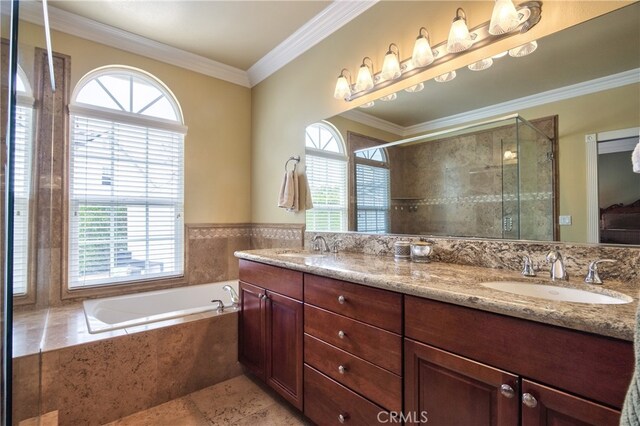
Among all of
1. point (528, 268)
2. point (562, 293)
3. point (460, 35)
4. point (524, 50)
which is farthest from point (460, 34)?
point (562, 293)

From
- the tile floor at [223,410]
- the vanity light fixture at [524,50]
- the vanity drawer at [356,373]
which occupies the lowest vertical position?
the tile floor at [223,410]

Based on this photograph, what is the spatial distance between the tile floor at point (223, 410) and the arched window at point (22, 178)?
1.01m

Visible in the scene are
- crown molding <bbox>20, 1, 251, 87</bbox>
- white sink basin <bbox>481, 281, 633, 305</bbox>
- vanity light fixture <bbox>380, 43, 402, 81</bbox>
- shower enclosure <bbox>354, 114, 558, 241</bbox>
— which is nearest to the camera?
white sink basin <bbox>481, 281, 633, 305</bbox>

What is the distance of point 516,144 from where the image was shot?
56.4 inches

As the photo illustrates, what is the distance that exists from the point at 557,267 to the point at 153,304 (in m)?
2.88

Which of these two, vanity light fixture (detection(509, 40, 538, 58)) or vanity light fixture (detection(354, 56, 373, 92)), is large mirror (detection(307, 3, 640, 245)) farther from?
vanity light fixture (detection(354, 56, 373, 92))

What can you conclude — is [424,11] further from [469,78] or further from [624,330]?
[624,330]

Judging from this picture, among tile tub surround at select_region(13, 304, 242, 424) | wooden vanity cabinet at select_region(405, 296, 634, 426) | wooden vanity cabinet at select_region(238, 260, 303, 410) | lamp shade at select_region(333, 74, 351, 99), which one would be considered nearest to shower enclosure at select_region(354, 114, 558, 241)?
lamp shade at select_region(333, 74, 351, 99)

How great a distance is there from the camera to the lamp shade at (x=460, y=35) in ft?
4.90

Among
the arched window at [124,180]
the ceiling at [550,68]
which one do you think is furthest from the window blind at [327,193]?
the arched window at [124,180]

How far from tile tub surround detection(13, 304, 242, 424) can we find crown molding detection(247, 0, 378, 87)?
2266 millimetres

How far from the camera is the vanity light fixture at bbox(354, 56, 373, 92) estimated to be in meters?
1.99

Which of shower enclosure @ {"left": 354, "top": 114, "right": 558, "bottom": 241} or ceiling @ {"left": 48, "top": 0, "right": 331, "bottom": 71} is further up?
ceiling @ {"left": 48, "top": 0, "right": 331, "bottom": 71}

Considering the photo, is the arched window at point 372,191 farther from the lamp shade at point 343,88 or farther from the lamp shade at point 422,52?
the lamp shade at point 422,52
